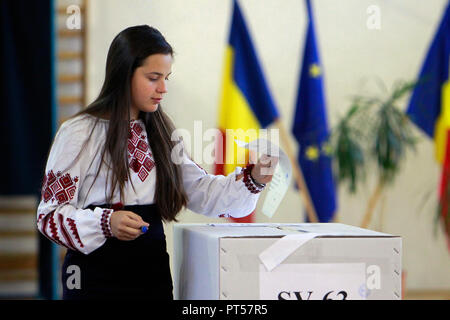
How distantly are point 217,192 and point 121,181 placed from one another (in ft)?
0.79

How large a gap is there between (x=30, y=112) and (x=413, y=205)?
2355 millimetres

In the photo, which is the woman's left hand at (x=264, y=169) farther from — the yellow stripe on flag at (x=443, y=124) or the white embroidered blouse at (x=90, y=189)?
the yellow stripe on flag at (x=443, y=124)

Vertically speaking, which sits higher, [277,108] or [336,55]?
[336,55]

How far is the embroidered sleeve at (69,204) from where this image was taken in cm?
130

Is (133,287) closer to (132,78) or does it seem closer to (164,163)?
(164,163)

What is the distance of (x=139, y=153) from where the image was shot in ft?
4.75

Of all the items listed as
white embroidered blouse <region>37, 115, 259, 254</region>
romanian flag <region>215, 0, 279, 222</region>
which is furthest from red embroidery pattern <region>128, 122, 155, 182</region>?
romanian flag <region>215, 0, 279, 222</region>

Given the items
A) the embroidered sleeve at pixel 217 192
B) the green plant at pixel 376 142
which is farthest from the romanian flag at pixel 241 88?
the embroidered sleeve at pixel 217 192

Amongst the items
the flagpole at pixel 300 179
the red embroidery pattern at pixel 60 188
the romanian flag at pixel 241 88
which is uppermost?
the romanian flag at pixel 241 88

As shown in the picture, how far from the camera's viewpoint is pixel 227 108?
365 centimetres

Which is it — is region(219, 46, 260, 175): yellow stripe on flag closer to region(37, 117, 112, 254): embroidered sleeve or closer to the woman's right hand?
region(37, 117, 112, 254): embroidered sleeve

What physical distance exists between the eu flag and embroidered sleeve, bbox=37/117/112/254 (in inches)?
99.6

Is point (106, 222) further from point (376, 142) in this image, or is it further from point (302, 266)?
point (376, 142)
